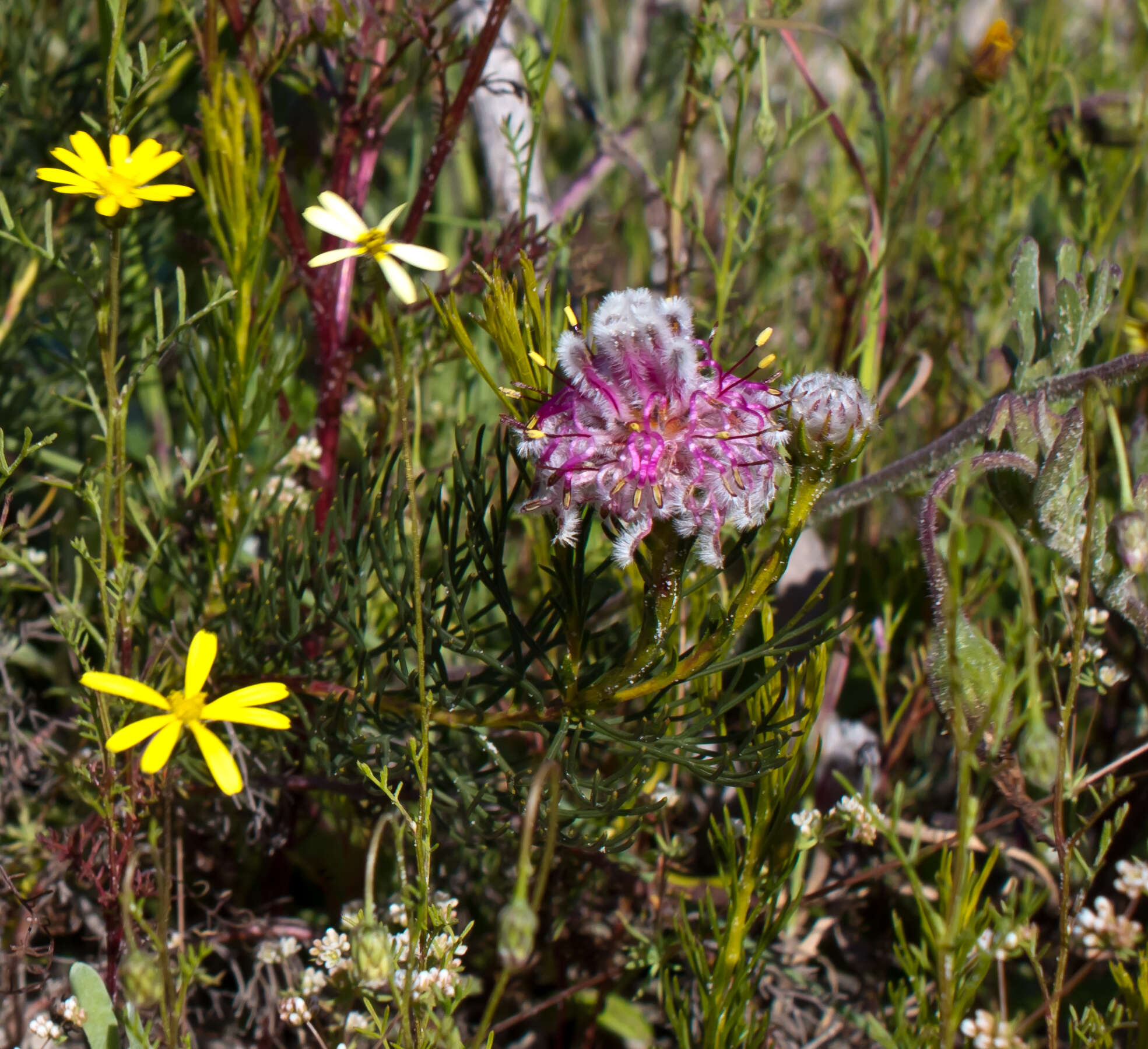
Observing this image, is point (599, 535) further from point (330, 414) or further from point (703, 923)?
point (703, 923)

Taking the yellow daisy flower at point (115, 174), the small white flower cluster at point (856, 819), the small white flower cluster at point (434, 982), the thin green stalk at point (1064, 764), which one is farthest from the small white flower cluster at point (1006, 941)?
the yellow daisy flower at point (115, 174)

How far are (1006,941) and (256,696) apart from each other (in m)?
0.61

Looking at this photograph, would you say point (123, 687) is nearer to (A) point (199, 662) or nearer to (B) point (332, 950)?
(A) point (199, 662)

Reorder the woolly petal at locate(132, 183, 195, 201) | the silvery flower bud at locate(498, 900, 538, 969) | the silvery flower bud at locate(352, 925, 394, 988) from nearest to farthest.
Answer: the silvery flower bud at locate(498, 900, 538, 969) < the silvery flower bud at locate(352, 925, 394, 988) < the woolly petal at locate(132, 183, 195, 201)

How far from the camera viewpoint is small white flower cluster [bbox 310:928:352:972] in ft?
3.22

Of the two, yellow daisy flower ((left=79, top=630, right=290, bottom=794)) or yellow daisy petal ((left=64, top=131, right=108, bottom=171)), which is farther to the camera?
yellow daisy petal ((left=64, top=131, right=108, bottom=171))

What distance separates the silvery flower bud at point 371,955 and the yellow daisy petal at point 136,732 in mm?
214

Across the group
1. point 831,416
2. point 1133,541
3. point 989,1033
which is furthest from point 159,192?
point 989,1033

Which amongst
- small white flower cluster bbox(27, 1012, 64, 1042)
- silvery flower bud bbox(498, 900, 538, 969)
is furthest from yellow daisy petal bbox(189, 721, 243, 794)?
small white flower cluster bbox(27, 1012, 64, 1042)

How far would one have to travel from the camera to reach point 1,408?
1.48m

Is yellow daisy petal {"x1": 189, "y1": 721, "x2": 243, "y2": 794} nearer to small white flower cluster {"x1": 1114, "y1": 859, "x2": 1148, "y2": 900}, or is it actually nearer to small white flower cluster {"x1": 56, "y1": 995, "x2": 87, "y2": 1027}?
small white flower cluster {"x1": 56, "y1": 995, "x2": 87, "y2": 1027}

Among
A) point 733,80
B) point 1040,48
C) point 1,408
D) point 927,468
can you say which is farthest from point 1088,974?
point 733,80

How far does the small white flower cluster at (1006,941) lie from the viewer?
822 millimetres

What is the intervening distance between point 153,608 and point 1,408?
54cm
